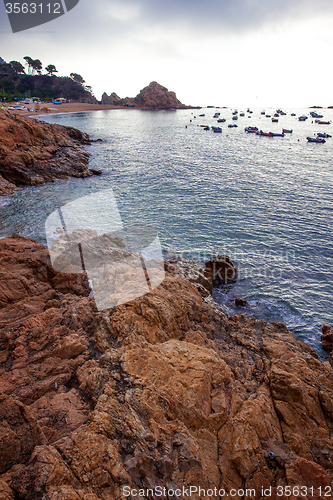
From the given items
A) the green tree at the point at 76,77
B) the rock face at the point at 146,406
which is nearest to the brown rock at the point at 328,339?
the rock face at the point at 146,406

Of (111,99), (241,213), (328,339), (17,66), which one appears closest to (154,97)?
(111,99)

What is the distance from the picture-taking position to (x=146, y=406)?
169 inches

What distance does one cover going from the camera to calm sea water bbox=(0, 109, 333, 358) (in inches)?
544

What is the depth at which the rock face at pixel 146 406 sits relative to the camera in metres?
3.55

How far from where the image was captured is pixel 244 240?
19.2m

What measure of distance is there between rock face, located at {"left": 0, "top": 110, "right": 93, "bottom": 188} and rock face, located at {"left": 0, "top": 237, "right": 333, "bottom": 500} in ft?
76.9

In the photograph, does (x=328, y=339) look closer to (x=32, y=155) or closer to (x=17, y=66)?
(x=32, y=155)

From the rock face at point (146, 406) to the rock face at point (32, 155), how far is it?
23446 millimetres

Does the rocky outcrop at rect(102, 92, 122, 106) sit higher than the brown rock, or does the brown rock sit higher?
the rocky outcrop at rect(102, 92, 122, 106)

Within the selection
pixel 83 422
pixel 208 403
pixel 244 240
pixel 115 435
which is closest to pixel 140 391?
pixel 115 435

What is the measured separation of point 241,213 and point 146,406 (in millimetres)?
21727

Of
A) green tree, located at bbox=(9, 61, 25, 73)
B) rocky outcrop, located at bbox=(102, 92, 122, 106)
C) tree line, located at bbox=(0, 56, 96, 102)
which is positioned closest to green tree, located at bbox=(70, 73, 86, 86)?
tree line, located at bbox=(0, 56, 96, 102)
